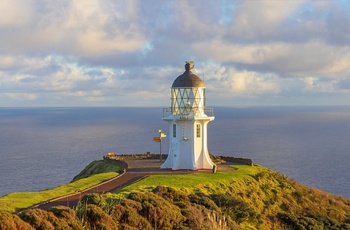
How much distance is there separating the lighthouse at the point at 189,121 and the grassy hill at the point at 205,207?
3493 mm

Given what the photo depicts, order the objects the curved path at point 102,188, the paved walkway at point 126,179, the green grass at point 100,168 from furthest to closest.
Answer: the green grass at point 100,168
the paved walkway at point 126,179
the curved path at point 102,188

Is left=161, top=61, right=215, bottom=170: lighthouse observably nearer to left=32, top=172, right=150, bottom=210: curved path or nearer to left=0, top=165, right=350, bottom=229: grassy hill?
left=0, top=165, right=350, bottom=229: grassy hill

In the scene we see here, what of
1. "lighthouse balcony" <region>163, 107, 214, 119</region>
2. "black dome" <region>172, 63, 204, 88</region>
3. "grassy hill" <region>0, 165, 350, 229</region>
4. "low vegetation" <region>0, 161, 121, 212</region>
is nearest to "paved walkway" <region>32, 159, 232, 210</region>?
"low vegetation" <region>0, 161, 121, 212</region>

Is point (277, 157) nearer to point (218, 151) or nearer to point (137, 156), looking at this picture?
point (218, 151)

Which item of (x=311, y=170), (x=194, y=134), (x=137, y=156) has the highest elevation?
(x=194, y=134)

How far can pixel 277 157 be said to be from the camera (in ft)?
290

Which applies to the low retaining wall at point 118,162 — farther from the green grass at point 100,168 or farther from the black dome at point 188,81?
the black dome at point 188,81

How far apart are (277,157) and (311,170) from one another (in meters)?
16.9

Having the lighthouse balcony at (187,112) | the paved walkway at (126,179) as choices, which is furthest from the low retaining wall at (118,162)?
the lighthouse balcony at (187,112)

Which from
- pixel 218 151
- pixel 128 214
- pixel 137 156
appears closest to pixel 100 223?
pixel 128 214

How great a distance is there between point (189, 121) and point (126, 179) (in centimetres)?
827

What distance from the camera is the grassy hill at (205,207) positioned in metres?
17.2

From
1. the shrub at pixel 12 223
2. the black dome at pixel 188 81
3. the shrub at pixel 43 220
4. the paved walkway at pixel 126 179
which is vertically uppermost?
the black dome at pixel 188 81

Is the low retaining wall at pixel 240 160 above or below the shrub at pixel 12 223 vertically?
below
